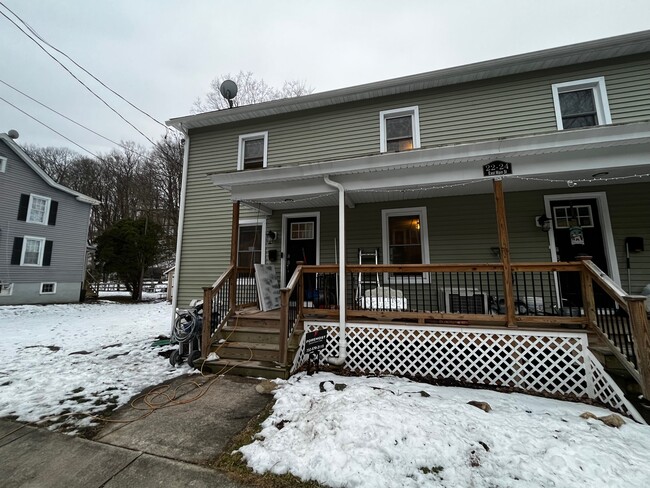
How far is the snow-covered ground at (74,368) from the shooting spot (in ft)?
11.1

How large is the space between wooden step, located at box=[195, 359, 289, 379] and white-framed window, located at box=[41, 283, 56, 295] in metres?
15.6

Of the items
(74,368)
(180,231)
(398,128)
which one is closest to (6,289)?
(180,231)

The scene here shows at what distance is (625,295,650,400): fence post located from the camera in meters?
3.02

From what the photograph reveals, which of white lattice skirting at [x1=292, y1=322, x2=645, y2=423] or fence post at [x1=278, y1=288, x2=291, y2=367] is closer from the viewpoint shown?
white lattice skirting at [x1=292, y1=322, x2=645, y2=423]

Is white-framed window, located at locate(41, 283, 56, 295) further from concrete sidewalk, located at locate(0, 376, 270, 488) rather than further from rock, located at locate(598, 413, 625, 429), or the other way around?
rock, located at locate(598, 413, 625, 429)

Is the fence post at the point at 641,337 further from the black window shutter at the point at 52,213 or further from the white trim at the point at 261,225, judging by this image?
the black window shutter at the point at 52,213

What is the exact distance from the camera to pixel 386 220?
21.1ft

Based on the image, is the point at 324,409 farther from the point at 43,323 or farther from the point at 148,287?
the point at 148,287

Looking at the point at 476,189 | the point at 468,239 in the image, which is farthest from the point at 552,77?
the point at 468,239

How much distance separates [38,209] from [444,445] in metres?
19.8

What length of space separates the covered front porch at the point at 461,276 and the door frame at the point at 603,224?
0.04 m

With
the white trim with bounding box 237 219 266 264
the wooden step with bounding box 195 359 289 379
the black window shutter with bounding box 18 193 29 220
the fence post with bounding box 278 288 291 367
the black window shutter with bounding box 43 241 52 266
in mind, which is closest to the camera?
the wooden step with bounding box 195 359 289 379

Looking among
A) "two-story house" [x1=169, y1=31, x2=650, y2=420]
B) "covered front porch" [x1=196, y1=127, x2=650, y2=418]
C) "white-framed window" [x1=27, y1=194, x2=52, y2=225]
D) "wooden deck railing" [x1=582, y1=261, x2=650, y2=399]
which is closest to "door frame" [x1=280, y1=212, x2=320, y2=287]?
"two-story house" [x1=169, y1=31, x2=650, y2=420]

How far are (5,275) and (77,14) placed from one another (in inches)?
475
